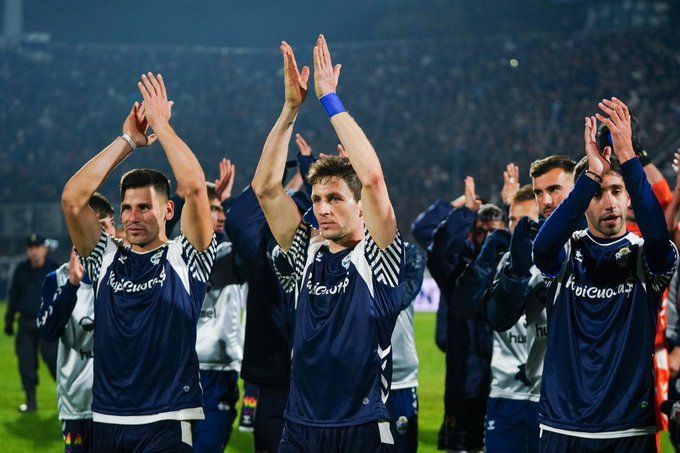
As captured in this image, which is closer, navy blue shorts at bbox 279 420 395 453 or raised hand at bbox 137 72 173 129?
navy blue shorts at bbox 279 420 395 453

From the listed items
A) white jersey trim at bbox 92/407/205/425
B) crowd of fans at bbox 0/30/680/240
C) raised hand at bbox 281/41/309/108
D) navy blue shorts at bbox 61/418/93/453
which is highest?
crowd of fans at bbox 0/30/680/240

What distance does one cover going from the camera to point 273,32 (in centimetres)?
4359

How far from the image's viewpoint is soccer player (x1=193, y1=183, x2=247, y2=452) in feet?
24.0

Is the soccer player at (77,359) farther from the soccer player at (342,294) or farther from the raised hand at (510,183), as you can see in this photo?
the raised hand at (510,183)

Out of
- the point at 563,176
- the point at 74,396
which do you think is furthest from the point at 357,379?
the point at 74,396

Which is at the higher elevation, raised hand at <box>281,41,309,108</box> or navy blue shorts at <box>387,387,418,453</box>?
raised hand at <box>281,41,309,108</box>

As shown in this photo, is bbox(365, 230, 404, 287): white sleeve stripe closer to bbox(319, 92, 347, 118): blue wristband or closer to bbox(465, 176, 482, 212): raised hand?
bbox(319, 92, 347, 118): blue wristband

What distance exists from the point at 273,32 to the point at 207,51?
405cm

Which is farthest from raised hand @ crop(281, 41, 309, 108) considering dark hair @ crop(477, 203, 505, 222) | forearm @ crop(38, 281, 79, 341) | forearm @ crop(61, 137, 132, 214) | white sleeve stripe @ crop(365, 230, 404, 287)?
dark hair @ crop(477, 203, 505, 222)

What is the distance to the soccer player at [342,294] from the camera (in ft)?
14.7

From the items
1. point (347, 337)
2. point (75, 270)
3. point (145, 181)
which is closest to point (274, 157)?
point (145, 181)

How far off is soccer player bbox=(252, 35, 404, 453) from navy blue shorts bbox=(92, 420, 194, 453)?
751 mm

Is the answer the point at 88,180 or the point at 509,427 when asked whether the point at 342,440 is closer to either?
the point at 88,180

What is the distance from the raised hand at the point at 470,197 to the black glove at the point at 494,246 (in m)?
0.71
